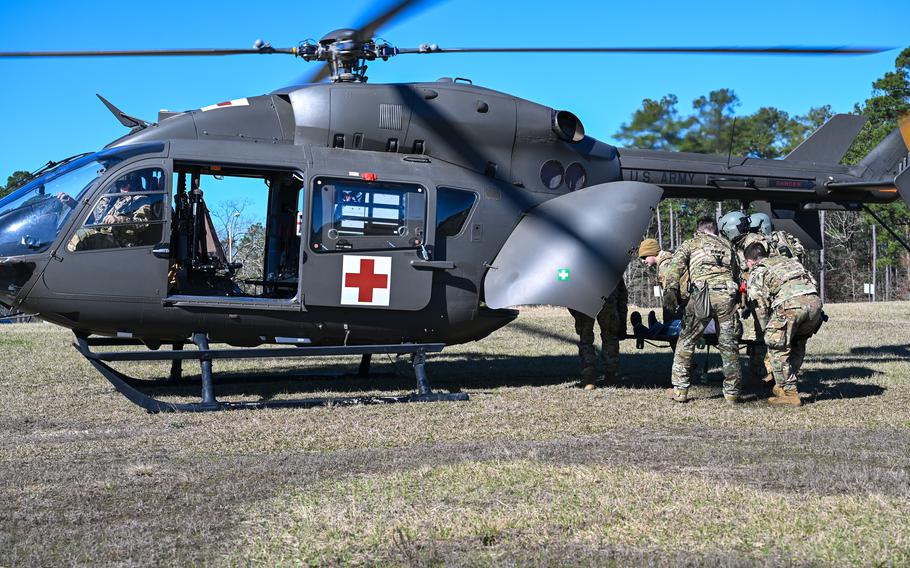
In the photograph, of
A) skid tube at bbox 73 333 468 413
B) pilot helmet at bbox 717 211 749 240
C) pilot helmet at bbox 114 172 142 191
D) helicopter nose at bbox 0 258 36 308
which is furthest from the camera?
pilot helmet at bbox 717 211 749 240

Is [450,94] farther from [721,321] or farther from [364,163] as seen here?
[721,321]

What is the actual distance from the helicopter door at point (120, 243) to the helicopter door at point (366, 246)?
4.87ft

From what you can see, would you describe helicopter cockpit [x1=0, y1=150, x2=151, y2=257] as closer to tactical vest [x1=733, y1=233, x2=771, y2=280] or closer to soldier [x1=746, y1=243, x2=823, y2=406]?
tactical vest [x1=733, y1=233, x2=771, y2=280]

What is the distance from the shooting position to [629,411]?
27.3ft

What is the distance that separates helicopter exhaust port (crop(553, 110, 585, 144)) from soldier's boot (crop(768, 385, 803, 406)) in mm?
3587

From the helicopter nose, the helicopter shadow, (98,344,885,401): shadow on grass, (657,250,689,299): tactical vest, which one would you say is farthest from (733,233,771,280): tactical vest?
the helicopter nose

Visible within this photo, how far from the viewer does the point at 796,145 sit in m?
37.3

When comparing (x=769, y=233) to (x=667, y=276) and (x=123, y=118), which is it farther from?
(x=123, y=118)

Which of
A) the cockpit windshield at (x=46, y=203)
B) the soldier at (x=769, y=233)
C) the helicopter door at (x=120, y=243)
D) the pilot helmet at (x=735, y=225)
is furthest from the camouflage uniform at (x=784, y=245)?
the cockpit windshield at (x=46, y=203)

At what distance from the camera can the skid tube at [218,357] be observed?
8.14m

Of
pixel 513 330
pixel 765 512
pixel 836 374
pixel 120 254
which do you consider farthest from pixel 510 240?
pixel 513 330

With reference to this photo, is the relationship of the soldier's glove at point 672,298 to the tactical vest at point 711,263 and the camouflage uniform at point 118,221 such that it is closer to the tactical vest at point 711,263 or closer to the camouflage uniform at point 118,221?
the tactical vest at point 711,263

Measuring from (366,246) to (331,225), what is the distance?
1.38 feet

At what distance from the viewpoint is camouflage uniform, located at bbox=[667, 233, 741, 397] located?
884 cm
